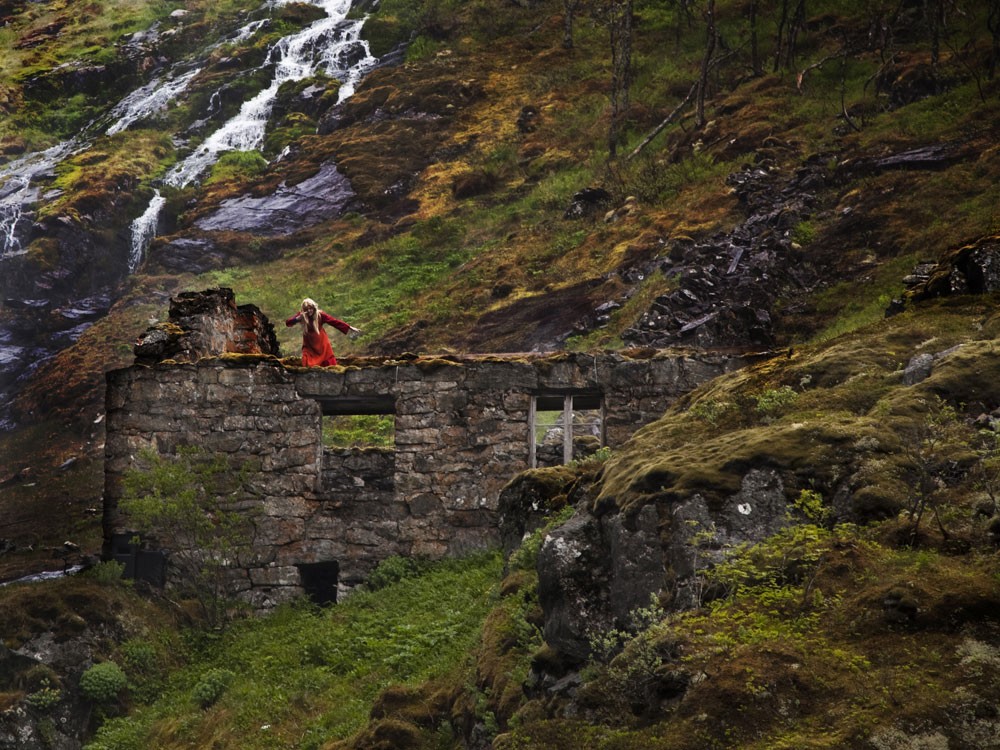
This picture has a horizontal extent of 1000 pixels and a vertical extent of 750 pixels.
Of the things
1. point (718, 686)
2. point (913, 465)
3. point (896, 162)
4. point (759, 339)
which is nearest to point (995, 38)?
point (896, 162)

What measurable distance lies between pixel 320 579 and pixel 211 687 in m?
2.71

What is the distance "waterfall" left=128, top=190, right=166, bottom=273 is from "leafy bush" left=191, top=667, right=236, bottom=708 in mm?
29882

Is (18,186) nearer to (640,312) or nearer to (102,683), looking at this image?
(640,312)

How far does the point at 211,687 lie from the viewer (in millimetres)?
12008

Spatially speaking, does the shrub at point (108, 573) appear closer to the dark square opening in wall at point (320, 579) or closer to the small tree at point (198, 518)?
the small tree at point (198, 518)

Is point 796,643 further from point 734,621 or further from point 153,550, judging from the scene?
point 153,550

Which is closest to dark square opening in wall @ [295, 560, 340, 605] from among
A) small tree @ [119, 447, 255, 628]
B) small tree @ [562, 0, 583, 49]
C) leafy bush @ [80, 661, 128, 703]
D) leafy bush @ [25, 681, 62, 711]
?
small tree @ [119, 447, 255, 628]

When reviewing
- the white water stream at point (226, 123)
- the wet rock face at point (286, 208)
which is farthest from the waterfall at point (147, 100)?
the wet rock face at point (286, 208)

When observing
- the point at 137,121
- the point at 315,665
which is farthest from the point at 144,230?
the point at 315,665

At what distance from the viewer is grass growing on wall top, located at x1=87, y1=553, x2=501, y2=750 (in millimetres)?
10570

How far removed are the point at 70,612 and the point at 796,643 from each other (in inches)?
402

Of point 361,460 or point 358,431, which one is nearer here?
point 361,460

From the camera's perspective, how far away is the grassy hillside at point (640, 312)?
17.4ft

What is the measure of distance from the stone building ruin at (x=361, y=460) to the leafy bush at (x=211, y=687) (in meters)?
1.86
